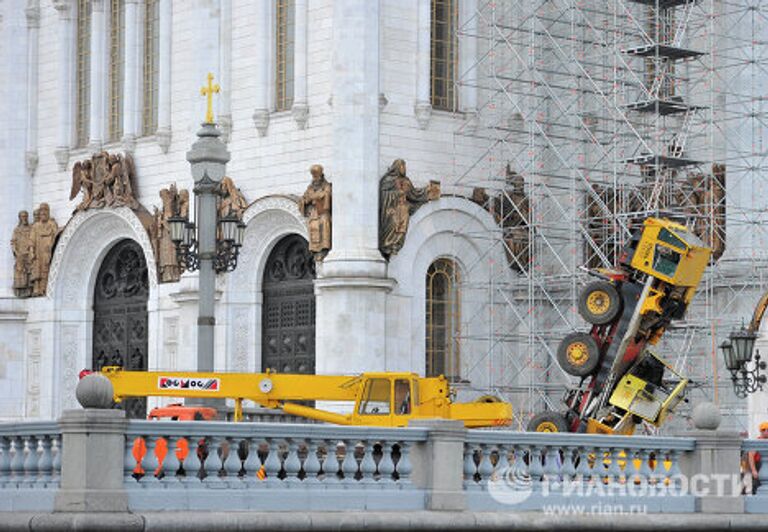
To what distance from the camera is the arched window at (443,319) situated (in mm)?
42469

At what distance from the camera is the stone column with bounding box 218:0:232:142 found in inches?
1735

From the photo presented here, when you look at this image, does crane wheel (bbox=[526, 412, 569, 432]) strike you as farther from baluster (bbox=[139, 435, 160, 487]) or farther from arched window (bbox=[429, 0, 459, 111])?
baluster (bbox=[139, 435, 160, 487])

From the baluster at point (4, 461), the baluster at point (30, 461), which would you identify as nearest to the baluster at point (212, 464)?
the baluster at point (30, 461)

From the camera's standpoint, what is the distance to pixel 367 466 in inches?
846

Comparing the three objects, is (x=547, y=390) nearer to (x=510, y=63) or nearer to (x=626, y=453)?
(x=510, y=63)

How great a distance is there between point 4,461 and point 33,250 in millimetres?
28987

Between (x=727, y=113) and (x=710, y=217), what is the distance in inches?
102

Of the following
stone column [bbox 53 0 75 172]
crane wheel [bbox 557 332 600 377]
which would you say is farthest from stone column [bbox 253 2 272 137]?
crane wheel [bbox 557 332 600 377]

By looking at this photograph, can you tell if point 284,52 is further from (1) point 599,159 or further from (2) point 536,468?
(2) point 536,468

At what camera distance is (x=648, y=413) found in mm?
33094

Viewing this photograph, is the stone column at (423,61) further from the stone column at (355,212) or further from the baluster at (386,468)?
the baluster at (386,468)

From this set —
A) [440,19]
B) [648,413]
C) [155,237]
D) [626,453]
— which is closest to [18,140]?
[155,237]

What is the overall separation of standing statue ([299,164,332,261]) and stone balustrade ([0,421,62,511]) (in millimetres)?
20523

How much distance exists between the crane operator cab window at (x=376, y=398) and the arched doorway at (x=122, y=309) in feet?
52.6
